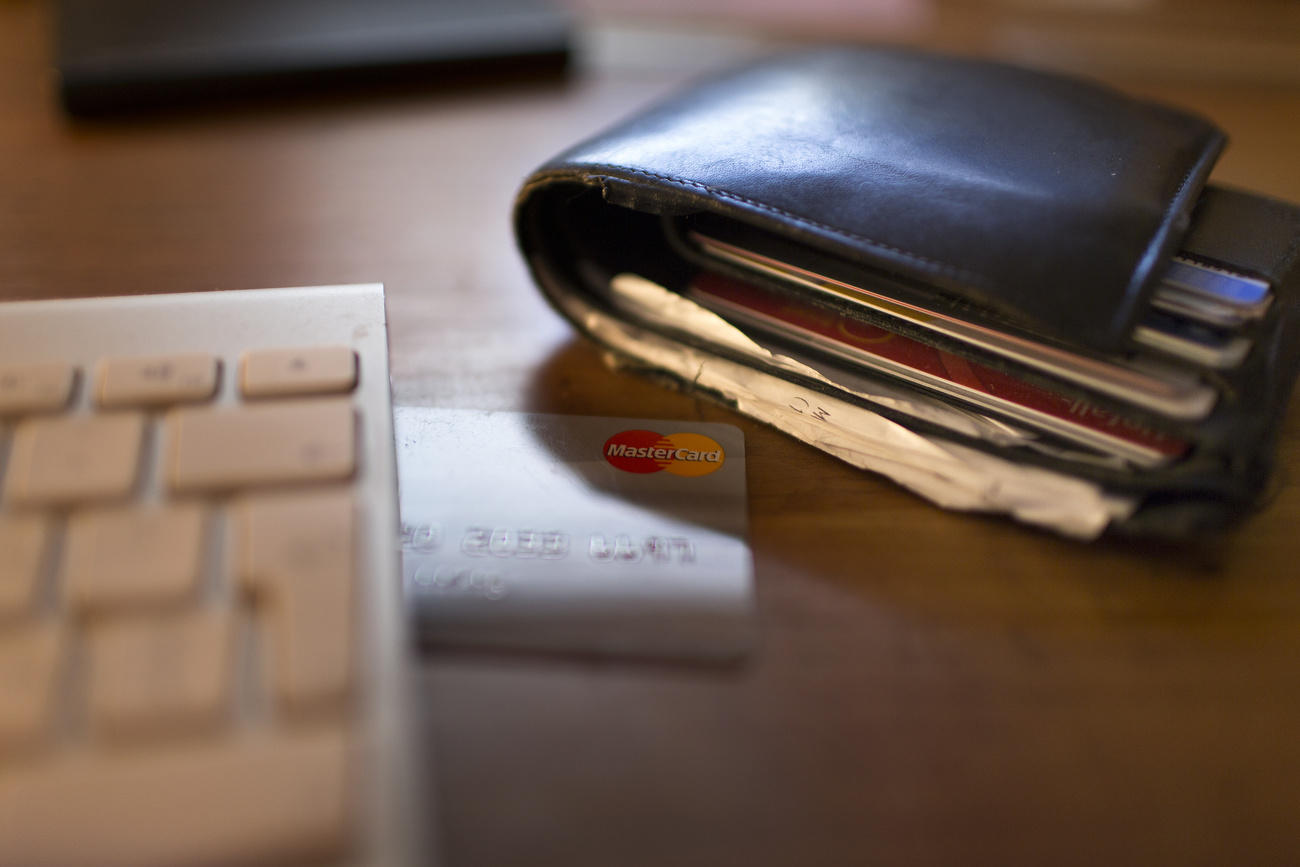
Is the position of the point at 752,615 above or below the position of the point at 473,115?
below

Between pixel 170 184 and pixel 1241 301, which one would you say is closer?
pixel 1241 301

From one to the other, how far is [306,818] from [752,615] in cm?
18

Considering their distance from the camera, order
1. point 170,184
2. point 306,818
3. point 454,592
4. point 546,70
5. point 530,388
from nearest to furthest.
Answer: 1. point 306,818
2. point 454,592
3. point 530,388
4. point 170,184
5. point 546,70

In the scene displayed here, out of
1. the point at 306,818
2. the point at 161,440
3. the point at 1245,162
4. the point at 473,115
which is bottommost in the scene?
the point at 306,818

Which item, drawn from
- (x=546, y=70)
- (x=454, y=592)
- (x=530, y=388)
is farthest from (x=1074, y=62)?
(x=454, y=592)

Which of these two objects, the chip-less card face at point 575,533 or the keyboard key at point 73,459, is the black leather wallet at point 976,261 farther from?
the keyboard key at point 73,459

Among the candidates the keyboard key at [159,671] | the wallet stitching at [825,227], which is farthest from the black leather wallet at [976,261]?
the keyboard key at [159,671]

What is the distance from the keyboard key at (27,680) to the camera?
10.2 inches

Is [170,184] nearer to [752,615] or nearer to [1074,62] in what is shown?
[752,615]

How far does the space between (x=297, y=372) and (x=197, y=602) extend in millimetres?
108

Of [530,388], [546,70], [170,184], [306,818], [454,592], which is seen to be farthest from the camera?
[546,70]

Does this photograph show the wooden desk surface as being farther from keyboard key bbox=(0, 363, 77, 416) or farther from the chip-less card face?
keyboard key bbox=(0, 363, 77, 416)

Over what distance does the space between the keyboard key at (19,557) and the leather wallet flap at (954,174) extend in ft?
0.82

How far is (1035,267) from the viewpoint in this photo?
0.34m
